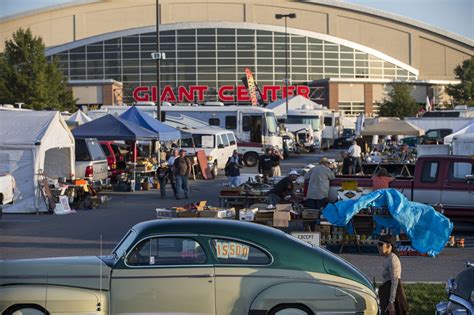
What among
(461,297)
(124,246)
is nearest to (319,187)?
(461,297)

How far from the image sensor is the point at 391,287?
9.20 meters

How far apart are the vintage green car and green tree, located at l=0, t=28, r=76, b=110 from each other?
147 ft

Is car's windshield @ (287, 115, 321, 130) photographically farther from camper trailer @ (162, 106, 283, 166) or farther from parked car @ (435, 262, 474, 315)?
parked car @ (435, 262, 474, 315)

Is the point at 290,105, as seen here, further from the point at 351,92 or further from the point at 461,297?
the point at 461,297

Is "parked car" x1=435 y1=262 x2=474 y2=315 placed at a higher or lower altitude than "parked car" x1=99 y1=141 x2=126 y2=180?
lower

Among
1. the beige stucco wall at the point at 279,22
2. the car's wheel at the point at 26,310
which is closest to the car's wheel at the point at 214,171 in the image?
the car's wheel at the point at 26,310

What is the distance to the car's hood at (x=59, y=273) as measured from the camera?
8195mm

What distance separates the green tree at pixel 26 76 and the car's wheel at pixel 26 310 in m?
44.9

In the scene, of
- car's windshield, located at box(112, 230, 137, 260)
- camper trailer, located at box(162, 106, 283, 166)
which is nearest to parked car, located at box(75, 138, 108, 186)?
camper trailer, located at box(162, 106, 283, 166)

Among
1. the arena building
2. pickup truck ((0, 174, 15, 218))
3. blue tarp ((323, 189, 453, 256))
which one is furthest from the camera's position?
the arena building

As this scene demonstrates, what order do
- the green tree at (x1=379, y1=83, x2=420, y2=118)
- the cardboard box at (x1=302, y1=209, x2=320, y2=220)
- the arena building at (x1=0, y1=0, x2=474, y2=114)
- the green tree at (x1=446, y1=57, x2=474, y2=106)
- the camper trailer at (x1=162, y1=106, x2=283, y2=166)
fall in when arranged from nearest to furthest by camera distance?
the cardboard box at (x1=302, y1=209, x2=320, y2=220)
the camper trailer at (x1=162, y1=106, x2=283, y2=166)
the green tree at (x1=379, y1=83, x2=420, y2=118)
the green tree at (x1=446, y1=57, x2=474, y2=106)
the arena building at (x1=0, y1=0, x2=474, y2=114)

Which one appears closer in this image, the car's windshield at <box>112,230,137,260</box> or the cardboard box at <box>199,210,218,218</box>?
the car's windshield at <box>112,230,137,260</box>

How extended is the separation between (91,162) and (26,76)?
95.8 feet

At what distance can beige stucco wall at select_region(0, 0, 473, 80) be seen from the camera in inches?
3716
